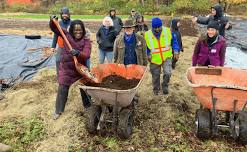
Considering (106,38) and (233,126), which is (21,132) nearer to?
(106,38)

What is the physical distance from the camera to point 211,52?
6359 mm

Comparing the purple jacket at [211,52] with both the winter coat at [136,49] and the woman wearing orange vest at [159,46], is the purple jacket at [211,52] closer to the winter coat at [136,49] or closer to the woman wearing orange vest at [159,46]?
the woman wearing orange vest at [159,46]

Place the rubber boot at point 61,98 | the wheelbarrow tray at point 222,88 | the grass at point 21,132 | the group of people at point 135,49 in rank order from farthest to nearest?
the rubber boot at point 61,98 → the group of people at point 135,49 → the grass at point 21,132 → the wheelbarrow tray at point 222,88

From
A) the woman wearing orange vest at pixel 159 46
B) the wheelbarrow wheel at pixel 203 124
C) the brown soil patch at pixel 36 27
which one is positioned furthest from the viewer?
the brown soil patch at pixel 36 27

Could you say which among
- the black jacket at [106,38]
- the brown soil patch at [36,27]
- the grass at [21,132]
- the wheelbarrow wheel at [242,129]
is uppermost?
the black jacket at [106,38]

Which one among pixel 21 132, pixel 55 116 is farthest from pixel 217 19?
pixel 21 132

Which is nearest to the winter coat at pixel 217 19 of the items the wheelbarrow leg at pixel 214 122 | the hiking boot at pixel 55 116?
the wheelbarrow leg at pixel 214 122

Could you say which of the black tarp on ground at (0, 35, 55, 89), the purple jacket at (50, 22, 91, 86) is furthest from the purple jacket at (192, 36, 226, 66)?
the black tarp on ground at (0, 35, 55, 89)

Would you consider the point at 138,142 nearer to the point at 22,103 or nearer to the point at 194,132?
the point at 194,132

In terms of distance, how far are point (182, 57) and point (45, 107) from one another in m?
5.52

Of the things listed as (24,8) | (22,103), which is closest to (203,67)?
(22,103)

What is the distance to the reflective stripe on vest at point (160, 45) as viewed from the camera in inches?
276

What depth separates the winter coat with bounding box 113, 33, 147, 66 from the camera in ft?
22.1

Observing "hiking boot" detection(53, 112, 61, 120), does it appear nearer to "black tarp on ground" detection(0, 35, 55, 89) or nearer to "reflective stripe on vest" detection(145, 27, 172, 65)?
"reflective stripe on vest" detection(145, 27, 172, 65)
